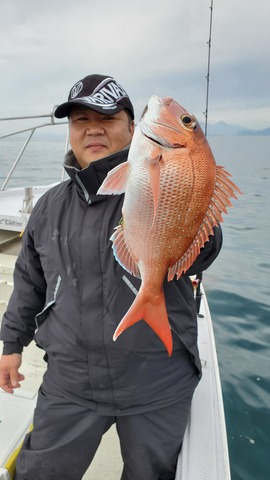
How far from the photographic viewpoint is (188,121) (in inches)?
49.6

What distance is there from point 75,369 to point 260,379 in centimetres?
306

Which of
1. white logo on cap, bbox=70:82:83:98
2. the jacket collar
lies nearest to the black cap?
white logo on cap, bbox=70:82:83:98

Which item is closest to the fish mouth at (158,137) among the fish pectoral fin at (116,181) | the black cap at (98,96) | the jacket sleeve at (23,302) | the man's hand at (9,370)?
the fish pectoral fin at (116,181)

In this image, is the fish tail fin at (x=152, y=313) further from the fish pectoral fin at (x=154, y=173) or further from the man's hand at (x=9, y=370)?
the man's hand at (x=9, y=370)

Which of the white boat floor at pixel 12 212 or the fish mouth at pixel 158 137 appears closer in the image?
the fish mouth at pixel 158 137

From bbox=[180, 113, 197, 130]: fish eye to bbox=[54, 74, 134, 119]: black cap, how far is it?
1.58 feet

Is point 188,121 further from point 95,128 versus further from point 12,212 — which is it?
point 12,212

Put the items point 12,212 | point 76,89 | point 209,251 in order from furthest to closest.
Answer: point 12,212 → point 76,89 → point 209,251

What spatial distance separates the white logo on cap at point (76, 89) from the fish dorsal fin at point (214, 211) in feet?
2.73

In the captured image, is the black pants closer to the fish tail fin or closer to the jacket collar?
the fish tail fin

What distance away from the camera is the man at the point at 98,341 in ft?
5.14

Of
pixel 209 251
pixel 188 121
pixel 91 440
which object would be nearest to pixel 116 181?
pixel 188 121

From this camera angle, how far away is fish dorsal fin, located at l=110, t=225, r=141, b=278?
1.35 meters

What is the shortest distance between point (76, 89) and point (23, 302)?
1114mm
